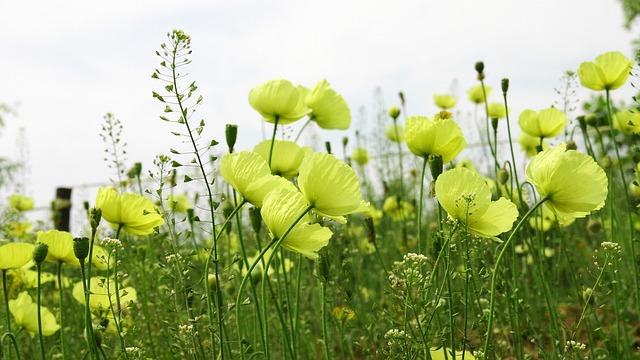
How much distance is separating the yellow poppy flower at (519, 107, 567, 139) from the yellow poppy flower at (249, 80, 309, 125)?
997 millimetres

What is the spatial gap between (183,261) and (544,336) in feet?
7.41

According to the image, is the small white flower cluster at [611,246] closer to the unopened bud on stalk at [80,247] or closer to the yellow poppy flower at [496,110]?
the unopened bud on stalk at [80,247]

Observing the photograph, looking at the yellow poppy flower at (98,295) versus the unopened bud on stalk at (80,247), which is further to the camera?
the yellow poppy flower at (98,295)

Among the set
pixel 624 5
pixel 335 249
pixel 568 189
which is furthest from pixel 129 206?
pixel 624 5

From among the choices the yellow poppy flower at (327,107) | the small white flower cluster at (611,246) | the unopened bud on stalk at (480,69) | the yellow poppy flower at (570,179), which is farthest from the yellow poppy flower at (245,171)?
the unopened bud on stalk at (480,69)

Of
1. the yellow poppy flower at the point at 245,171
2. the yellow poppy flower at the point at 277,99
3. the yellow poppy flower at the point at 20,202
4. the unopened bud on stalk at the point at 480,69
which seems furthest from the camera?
the yellow poppy flower at the point at 20,202

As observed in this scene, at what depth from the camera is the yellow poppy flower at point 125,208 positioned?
170cm

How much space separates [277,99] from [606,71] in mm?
1313

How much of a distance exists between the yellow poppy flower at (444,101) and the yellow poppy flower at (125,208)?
8.94ft

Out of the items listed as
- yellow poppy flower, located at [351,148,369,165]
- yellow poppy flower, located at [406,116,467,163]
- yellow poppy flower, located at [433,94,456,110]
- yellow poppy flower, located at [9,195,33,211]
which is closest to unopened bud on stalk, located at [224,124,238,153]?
yellow poppy flower, located at [406,116,467,163]

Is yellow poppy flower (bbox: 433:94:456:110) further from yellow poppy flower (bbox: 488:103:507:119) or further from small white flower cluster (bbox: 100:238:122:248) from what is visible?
small white flower cluster (bbox: 100:238:122:248)

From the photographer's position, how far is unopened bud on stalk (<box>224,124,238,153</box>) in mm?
1646

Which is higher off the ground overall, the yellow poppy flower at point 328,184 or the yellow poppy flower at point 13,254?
the yellow poppy flower at point 328,184

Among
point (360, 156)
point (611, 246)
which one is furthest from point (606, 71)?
point (360, 156)
